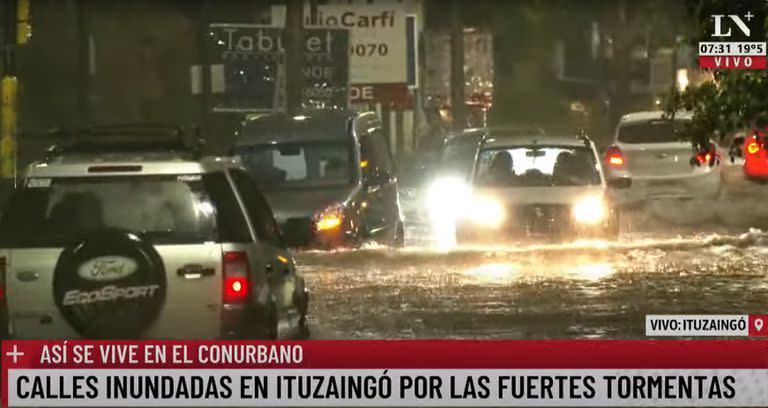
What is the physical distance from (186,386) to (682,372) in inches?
107

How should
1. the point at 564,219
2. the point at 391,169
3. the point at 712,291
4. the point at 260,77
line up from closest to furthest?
the point at 712,291 → the point at 564,219 → the point at 391,169 → the point at 260,77

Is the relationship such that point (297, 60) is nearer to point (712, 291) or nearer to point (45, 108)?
point (45, 108)

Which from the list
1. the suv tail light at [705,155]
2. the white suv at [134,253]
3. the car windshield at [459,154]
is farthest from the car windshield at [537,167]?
the white suv at [134,253]

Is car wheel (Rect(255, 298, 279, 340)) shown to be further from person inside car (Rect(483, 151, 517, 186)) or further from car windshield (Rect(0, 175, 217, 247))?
person inside car (Rect(483, 151, 517, 186))

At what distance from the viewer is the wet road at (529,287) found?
39.3 feet

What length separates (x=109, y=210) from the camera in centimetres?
932

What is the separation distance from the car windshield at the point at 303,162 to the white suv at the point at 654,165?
498 centimetres

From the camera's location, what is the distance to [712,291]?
13008 millimetres

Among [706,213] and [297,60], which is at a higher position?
[297,60]

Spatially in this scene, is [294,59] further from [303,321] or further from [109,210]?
[109,210]

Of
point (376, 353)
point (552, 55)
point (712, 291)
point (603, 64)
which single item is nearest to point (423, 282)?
point (712, 291)

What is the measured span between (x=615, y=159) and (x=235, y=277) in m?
13.6

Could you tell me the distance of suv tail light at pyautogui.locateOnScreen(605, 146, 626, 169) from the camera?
71.8ft

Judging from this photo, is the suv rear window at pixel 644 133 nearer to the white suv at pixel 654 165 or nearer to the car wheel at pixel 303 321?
the white suv at pixel 654 165
